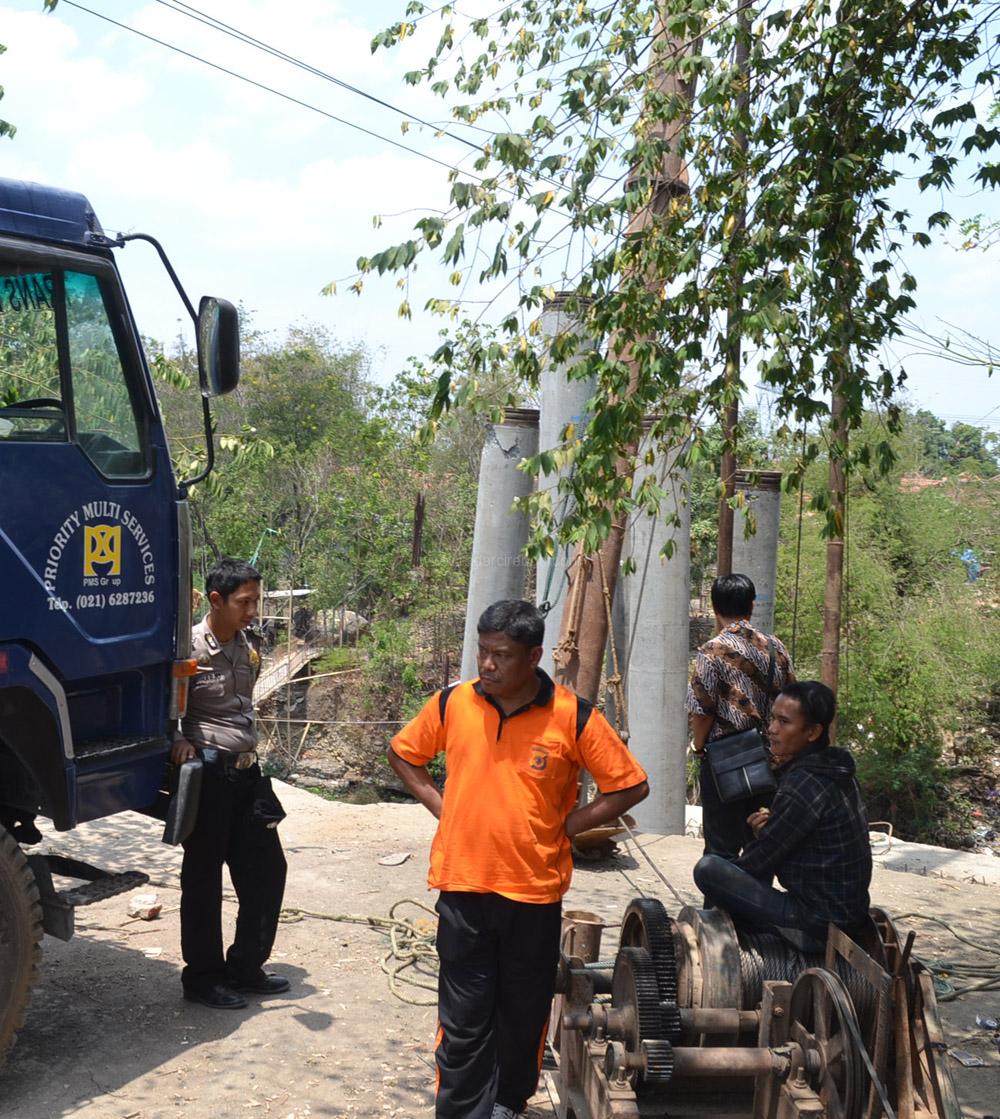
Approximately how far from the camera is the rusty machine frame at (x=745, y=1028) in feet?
10.7

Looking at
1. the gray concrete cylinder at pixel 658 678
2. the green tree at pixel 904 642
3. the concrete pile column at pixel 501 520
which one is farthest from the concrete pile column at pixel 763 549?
the green tree at pixel 904 642

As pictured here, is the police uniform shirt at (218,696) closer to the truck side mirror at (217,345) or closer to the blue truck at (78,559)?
the blue truck at (78,559)

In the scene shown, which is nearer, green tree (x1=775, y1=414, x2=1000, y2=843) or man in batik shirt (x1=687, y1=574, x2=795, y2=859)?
man in batik shirt (x1=687, y1=574, x2=795, y2=859)

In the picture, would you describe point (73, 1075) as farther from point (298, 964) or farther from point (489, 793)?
point (489, 793)

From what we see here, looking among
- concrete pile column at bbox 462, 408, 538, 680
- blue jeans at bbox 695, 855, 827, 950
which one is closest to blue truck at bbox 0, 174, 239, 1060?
blue jeans at bbox 695, 855, 827, 950

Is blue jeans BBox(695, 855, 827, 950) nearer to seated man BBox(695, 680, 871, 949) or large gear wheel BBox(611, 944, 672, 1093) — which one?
seated man BBox(695, 680, 871, 949)

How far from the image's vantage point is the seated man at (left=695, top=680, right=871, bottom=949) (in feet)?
12.6

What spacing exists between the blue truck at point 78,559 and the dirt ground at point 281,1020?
0.48 meters

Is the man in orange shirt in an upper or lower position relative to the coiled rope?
upper

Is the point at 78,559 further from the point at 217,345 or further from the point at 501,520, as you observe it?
the point at 501,520

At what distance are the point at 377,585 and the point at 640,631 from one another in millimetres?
10333

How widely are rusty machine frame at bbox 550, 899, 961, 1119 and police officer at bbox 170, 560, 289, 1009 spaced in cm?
148

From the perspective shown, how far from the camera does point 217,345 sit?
4414 mm

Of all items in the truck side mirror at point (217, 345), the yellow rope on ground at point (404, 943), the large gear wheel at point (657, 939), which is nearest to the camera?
the large gear wheel at point (657, 939)
